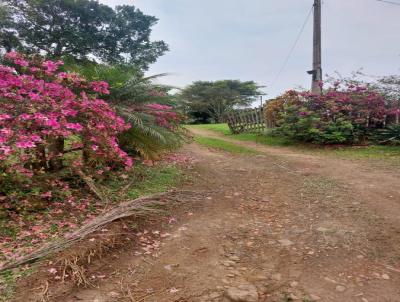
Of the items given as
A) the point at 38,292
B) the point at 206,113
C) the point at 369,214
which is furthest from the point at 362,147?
the point at 206,113

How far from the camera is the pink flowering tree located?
3230 mm

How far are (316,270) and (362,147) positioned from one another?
6327 mm

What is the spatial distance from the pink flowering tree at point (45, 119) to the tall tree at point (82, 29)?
11.6 meters

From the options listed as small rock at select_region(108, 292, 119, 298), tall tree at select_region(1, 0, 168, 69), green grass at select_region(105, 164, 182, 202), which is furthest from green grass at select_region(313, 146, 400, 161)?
tall tree at select_region(1, 0, 168, 69)

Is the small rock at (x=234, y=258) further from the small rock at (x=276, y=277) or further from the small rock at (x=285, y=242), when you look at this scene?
the small rock at (x=285, y=242)

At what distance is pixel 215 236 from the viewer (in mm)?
3197

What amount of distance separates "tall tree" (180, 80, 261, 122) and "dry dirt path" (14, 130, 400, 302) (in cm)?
2160

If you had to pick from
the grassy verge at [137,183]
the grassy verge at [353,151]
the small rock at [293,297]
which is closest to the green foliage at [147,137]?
the grassy verge at [137,183]

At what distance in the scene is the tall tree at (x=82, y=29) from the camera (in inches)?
617

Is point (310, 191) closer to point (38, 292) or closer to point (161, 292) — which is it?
point (161, 292)

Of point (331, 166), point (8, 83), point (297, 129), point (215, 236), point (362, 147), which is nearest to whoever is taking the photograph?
point (215, 236)

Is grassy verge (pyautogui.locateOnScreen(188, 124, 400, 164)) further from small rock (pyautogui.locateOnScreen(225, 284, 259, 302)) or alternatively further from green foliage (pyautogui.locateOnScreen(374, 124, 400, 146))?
small rock (pyautogui.locateOnScreen(225, 284, 259, 302))

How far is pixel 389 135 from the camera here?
27.2 ft

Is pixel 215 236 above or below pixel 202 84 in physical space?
below
